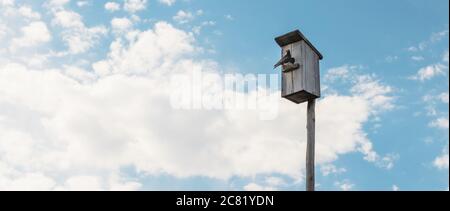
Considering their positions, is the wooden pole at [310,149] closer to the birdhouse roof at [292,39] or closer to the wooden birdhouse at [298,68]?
the wooden birdhouse at [298,68]

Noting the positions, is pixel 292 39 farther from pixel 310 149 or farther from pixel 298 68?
pixel 310 149

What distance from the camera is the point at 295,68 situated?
7379mm

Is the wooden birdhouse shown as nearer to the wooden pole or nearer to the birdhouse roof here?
the birdhouse roof

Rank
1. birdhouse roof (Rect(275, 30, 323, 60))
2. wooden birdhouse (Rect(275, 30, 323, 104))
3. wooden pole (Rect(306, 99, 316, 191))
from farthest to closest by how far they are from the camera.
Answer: birdhouse roof (Rect(275, 30, 323, 60)) < wooden birdhouse (Rect(275, 30, 323, 104)) < wooden pole (Rect(306, 99, 316, 191))

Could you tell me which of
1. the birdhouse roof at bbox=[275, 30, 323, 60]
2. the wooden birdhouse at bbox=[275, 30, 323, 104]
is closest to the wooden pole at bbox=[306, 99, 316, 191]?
the wooden birdhouse at bbox=[275, 30, 323, 104]

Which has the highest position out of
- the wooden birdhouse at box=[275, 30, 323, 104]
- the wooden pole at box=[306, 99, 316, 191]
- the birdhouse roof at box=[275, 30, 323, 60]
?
the birdhouse roof at box=[275, 30, 323, 60]

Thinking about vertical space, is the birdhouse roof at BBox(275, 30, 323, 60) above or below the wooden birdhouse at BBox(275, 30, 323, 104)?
above

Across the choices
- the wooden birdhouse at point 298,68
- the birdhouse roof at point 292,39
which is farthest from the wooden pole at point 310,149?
the birdhouse roof at point 292,39

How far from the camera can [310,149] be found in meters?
6.67

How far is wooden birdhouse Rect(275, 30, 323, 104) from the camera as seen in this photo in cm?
727

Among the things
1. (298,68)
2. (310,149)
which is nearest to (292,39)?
(298,68)

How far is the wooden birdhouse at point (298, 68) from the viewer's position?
7270 mm

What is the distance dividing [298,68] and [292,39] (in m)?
0.49
